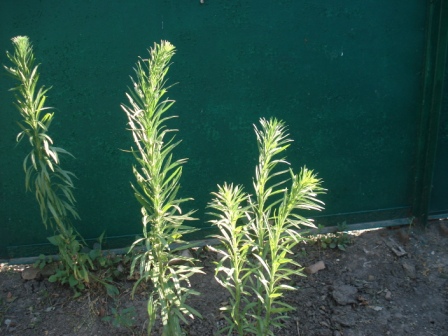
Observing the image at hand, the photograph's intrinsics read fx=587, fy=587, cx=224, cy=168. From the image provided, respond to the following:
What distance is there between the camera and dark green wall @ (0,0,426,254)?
421cm

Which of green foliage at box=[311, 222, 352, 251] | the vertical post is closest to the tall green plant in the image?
green foliage at box=[311, 222, 352, 251]

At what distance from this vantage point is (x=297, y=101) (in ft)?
14.9

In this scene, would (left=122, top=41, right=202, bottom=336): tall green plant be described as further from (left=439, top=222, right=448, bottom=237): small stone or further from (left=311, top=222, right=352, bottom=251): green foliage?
(left=439, top=222, right=448, bottom=237): small stone

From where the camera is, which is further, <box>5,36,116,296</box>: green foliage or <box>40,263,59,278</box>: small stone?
<box>40,263,59,278</box>: small stone

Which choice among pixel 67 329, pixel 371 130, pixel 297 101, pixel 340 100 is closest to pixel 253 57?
pixel 297 101

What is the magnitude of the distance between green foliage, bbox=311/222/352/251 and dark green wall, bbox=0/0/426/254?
0.17m

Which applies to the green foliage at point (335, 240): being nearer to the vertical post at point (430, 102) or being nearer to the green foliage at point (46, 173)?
the vertical post at point (430, 102)

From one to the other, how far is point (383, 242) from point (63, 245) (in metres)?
2.50

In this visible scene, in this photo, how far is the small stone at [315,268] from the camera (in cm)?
442

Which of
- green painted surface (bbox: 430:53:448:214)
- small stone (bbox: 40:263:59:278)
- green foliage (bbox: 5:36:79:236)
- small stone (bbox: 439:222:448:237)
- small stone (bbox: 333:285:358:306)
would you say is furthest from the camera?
small stone (bbox: 439:222:448:237)

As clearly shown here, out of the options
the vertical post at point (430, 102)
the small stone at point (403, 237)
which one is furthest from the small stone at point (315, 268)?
the vertical post at point (430, 102)

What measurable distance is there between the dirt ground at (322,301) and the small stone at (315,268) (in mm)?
33

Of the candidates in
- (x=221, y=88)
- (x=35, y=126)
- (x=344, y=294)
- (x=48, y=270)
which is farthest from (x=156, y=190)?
(x=344, y=294)

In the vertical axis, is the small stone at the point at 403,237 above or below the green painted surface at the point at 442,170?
below
